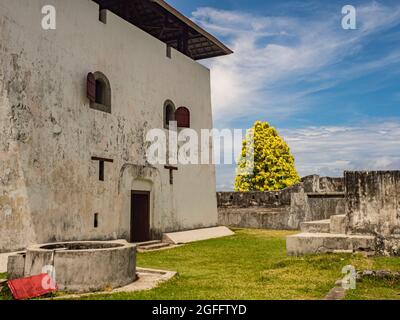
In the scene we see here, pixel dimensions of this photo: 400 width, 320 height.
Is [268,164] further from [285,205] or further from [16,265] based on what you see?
[16,265]

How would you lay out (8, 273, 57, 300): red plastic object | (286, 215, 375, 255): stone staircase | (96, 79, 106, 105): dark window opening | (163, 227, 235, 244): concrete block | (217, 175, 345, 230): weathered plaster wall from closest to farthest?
(8, 273, 57, 300): red plastic object, (286, 215, 375, 255): stone staircase, (96, 79, 106, 105): dark window opening, (163, 227, 235, 244): concrete block, (217, 175, 345, 230): weathered plaster wall

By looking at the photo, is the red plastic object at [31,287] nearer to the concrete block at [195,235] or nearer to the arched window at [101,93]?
the arched window at [101,93]

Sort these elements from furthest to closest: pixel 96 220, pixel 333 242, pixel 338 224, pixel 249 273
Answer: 1. pixel 96 220
2. pixel 338 224
3. pixel 333 242
4. pixel 249 273

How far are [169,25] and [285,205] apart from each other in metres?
10.3

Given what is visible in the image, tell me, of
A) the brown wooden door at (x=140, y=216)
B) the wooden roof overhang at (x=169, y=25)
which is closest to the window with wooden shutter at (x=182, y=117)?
the wooden roof overhang at (x=169, y=25)

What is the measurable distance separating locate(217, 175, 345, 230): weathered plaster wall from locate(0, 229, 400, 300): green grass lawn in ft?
26.6

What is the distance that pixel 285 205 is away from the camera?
21.0m

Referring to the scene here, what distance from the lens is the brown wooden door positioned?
558 inches

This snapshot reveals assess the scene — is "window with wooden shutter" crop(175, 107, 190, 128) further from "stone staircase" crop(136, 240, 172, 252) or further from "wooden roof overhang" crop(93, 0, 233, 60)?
"stone staircase" crop(136, 240, 172, 252)

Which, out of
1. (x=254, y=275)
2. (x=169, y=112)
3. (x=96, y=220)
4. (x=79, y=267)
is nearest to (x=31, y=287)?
(x=79, y=267)

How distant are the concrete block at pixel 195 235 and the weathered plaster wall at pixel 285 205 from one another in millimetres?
3258

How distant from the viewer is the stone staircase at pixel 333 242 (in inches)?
372

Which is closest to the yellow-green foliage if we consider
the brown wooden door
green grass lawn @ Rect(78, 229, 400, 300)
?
the brown wooden door

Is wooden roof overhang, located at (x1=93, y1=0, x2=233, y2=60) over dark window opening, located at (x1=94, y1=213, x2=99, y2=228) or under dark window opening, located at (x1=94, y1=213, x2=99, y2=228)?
over
